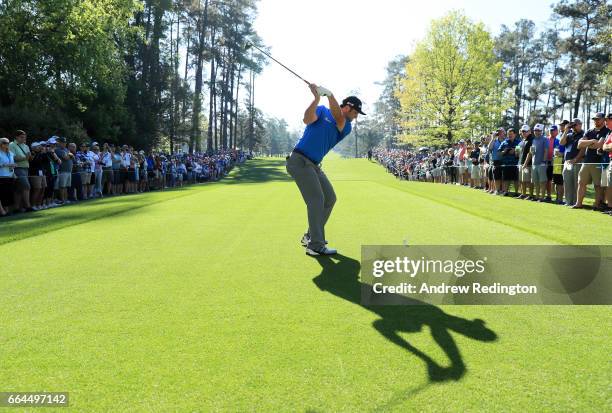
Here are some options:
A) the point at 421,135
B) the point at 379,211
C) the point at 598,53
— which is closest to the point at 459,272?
the point at 379,211

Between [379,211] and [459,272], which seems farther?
[379,211]

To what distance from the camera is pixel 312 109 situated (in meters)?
6.70

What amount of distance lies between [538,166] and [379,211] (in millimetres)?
6793

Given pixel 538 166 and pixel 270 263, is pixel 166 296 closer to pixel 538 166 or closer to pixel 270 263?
pixel 270 263

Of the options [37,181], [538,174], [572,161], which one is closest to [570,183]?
[572,161]

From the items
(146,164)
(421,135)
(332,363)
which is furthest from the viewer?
(421,135)

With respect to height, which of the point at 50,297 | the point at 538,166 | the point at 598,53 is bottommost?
the point at 50,297

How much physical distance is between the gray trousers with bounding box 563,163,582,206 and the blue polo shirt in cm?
879

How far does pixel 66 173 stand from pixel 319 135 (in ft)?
44.0

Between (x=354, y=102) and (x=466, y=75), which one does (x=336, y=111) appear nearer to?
(x=354, y=102)

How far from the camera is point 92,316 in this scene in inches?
162

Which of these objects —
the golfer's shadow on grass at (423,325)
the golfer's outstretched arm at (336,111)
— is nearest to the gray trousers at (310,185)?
the golfer's outstretched arm at (336,111)

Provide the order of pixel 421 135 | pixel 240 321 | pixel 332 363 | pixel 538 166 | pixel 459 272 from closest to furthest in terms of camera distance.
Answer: pixel 332 363, pixel 240 321, pixel 459 272, pixel 538 166, pixel 421 135

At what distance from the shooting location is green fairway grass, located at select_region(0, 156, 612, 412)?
8.93 feet
